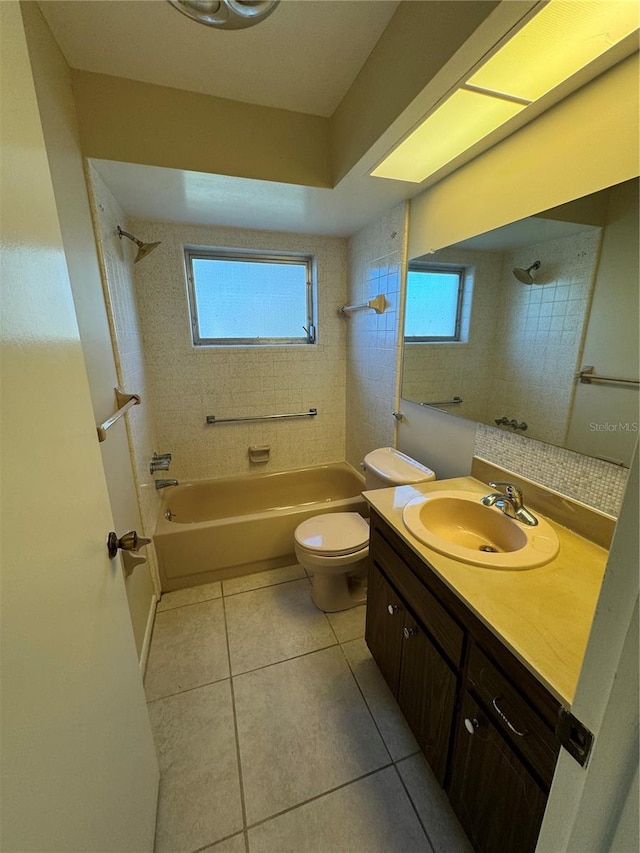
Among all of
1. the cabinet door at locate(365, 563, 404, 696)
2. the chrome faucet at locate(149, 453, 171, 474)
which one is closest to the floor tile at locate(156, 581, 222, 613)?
the chrome faucet at locate(149, 453, 171, 474)

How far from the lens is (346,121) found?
142cm

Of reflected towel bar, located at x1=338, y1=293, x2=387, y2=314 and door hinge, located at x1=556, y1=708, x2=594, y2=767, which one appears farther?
reflected towel bar, located at x1=338, y1=293, x2=387, y2=314

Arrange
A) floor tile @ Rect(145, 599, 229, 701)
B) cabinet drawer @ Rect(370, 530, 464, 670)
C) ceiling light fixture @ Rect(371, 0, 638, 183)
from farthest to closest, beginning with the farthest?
floor tile @ Rect(145, 599, 229, 701) < cabinet drawer @ Rect(370, 530, 464, 670) < ceiling light fixture @ Rect(371, 0, 638, 183)

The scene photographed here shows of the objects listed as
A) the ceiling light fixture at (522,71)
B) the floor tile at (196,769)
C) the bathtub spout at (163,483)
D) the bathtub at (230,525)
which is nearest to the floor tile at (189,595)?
the bathtub at (230,525)

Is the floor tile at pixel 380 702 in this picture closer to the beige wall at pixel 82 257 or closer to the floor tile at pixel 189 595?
the floor tile at pixel 189 595

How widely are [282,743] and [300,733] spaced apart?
0.25ft

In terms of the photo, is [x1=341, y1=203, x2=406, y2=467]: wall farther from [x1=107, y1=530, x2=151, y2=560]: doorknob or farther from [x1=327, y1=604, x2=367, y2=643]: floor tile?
[x1=107, y1=530, x2=151, y2=560]: doorknob

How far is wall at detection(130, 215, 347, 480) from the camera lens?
2.26 meters

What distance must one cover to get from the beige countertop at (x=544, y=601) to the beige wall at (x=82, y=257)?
1232 millimetres

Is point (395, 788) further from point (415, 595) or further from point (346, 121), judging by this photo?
point (346, 121)

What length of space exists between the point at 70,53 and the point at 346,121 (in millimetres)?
1047

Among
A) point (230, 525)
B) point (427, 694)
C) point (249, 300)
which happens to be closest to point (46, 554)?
point (427, 694)

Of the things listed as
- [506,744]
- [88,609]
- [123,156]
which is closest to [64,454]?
[88,609]

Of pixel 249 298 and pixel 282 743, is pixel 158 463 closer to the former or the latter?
pixel 249 298
